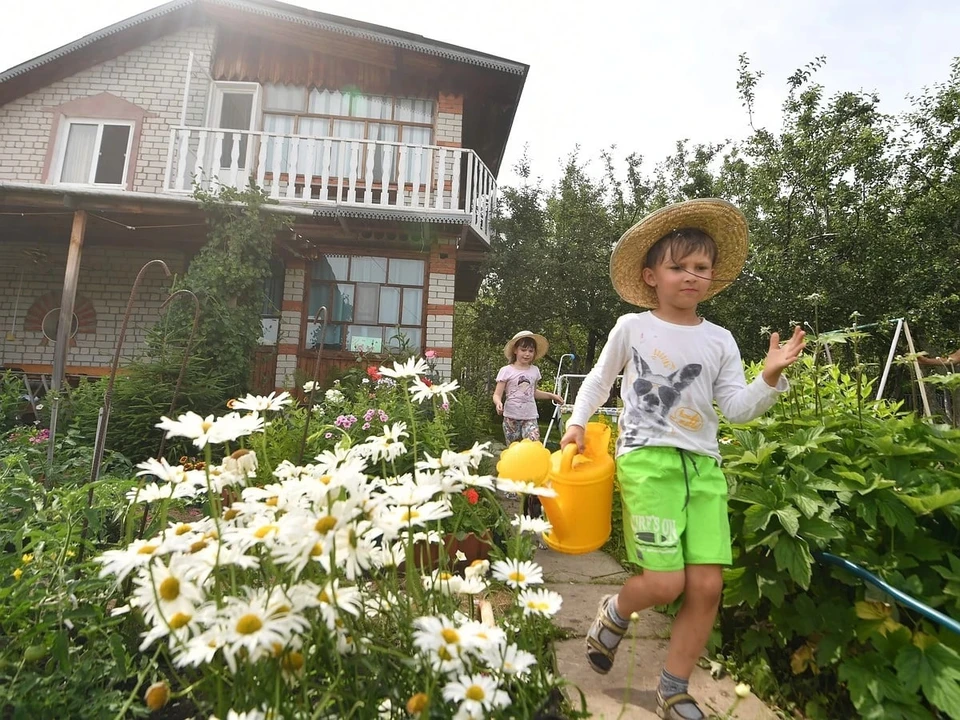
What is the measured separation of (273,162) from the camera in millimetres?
7949

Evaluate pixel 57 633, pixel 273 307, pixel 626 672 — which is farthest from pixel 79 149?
pixel 626 672

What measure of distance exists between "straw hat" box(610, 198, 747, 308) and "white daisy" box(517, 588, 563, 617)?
4.05 feet

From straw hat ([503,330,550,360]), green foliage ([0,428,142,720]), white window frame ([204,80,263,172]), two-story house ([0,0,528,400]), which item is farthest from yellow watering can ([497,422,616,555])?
white window frame ([204,80,263,172])

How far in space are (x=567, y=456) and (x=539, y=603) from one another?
61cm

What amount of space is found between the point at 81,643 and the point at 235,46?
10318mm

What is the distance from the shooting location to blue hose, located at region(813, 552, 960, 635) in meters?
1.17

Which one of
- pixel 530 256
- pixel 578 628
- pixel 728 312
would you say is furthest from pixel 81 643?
pixel 728 312

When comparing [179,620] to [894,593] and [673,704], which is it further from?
[894,593]

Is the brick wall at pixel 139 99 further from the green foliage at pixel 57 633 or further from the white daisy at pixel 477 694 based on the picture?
the white daisy at pixel 477 694

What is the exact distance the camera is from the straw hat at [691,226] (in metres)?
1.86

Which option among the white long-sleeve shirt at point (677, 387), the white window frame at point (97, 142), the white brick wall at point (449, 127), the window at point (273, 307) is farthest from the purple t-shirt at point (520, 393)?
the white window frame at point (97, 142)

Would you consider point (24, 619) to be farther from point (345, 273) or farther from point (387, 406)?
point (345, 273)

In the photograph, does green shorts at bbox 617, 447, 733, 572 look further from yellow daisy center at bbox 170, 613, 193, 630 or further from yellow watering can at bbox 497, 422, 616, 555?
yellow daisy center at bbox 170, 613, 193, 630

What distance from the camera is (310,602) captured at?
2.52 ft
